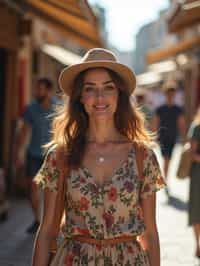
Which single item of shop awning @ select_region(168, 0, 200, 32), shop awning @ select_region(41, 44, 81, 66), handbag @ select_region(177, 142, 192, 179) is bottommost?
handbag @ select_region(177, 142, 192, 179)

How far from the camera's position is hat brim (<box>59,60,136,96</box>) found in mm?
3066

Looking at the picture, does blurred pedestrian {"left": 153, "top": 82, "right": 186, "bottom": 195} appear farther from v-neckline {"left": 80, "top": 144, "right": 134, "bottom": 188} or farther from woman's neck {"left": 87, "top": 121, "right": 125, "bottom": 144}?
v-neckline {"left": 80, "top": 144, "right": 134, "bottom": 188}

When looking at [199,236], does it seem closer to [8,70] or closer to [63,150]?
[63,150]

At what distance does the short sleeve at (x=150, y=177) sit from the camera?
9.84 ft

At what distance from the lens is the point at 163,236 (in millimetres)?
7738

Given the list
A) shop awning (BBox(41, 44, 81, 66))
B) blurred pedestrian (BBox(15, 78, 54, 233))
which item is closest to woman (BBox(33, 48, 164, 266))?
blurred pedestrian (BBox(15, 78, 54, 233))

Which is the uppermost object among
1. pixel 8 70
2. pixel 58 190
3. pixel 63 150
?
pixel 8 70

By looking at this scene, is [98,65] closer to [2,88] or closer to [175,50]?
[2,88]

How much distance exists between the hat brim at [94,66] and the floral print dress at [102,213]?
40cm

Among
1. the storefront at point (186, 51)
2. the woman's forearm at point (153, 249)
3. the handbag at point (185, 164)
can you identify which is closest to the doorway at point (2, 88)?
the storefront at point (186, 51)

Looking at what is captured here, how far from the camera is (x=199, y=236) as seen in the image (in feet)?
22.9

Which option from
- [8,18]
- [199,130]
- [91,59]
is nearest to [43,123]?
[199,130]

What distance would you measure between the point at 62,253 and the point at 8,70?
29.4 ft

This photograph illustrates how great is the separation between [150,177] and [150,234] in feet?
0.83
